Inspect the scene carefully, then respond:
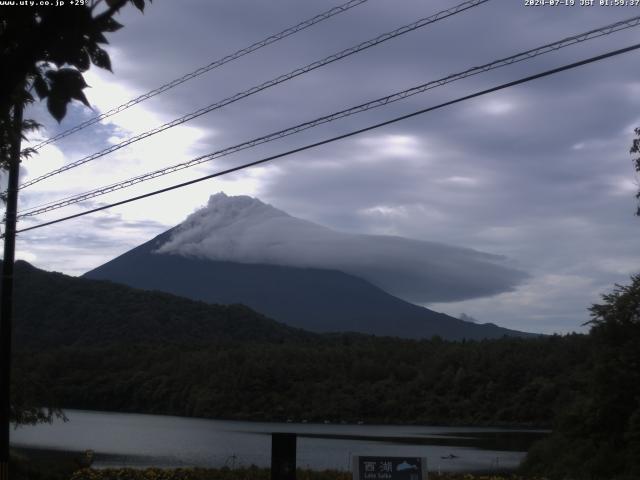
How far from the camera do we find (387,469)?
12039 millimetres

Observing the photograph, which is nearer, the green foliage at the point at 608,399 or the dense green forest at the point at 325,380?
the green foliage at the point at 608,399

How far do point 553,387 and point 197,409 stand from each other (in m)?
40.4

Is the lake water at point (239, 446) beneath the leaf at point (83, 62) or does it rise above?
beneath

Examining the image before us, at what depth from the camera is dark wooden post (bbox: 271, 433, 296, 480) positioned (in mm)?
13547

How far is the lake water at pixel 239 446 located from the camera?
120 feet

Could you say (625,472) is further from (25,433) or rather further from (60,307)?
(60,307)

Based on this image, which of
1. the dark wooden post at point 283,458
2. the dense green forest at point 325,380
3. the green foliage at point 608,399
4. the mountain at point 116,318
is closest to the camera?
the dark wooden post at point 283,458

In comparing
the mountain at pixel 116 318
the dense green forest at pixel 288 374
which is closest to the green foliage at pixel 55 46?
the dense green forest at pixel 288 374

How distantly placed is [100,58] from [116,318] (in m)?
129

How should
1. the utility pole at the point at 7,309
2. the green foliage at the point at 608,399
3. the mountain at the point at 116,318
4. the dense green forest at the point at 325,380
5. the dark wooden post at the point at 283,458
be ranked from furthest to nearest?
the mountain at the point at 116,318 → the dense green forest at the point at 325,380 → the green foliage at the point at 608,399 → the utility pole at the point at 7,309 → the dark wooden post at the point at 283,458

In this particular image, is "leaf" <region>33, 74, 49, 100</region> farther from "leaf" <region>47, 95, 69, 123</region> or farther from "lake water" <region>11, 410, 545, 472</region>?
"lake water" <region>11, 410, 545, 472</region>

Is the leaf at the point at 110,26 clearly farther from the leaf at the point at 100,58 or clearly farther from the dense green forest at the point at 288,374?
the dense green forest at the point at 288,374

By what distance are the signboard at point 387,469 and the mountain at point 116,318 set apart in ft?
316

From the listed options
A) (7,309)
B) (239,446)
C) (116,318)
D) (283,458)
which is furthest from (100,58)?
(116,318)
